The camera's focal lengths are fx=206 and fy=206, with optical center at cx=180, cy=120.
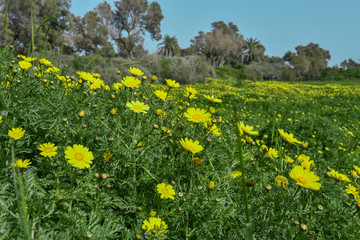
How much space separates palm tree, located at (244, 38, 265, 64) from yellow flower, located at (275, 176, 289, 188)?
134 feet

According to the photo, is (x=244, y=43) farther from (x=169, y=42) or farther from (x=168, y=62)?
(x=168, y=62)

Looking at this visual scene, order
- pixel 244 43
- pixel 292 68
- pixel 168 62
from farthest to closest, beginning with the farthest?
1. pixel 244 43
2. pixel 292 68
3. pixel 168 62

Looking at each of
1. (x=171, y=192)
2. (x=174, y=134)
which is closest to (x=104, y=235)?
(x=171, y=192)

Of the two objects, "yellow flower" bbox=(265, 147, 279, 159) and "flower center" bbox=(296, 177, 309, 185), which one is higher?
"flower center" bbox=(296, 177, 309, 185)

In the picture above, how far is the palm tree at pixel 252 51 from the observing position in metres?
37.4

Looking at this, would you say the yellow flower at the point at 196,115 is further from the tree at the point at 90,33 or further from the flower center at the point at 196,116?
the tree at the point at 90,33

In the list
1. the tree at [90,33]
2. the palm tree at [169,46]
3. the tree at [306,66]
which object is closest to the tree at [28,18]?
the tree at [90,33]

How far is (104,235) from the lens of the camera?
2.25 feet

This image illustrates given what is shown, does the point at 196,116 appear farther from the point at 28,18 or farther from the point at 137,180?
the point at 28,18

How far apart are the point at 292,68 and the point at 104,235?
27.3m

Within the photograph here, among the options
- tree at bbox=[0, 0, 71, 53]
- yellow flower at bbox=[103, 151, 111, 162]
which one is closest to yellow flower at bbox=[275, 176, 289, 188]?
yellow flower at bbox=[103, 151, 111, 162]

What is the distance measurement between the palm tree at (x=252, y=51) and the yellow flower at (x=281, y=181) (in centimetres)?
4084

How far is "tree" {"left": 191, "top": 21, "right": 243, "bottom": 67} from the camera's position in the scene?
31.4 m

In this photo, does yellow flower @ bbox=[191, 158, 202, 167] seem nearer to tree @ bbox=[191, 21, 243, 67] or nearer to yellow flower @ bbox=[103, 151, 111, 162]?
yellow flower @ bbox=[103, 151, 111, 162]
